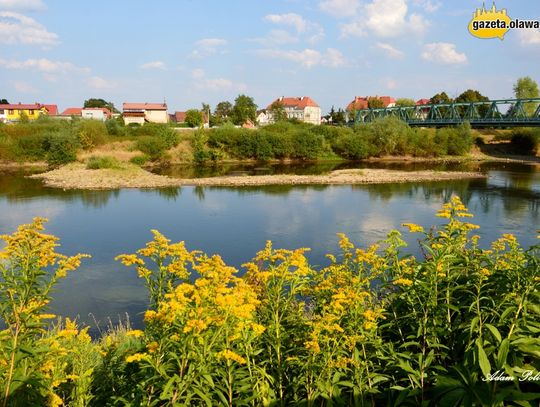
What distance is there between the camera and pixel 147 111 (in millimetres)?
77438

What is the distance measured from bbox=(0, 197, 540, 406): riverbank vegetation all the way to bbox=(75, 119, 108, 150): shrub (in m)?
40.9

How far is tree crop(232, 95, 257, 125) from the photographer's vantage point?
6812 cm

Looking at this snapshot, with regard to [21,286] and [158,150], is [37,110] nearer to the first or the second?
[158,150]

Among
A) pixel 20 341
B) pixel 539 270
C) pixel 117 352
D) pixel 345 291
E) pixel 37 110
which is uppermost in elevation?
pixel 37 110

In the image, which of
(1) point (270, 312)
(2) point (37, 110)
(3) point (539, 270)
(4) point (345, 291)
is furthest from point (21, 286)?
(2) point (37, 110)

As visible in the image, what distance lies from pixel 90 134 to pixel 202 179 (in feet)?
54.9

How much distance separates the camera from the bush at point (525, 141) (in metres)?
50.5

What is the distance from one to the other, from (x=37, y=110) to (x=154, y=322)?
88.6 meters

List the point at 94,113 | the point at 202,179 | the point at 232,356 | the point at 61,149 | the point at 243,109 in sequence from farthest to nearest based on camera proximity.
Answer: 1. the point at 94,113
2. the point at 243,109
3. the point at 61,149
4. the point at 202,179
5. the point at 232,356

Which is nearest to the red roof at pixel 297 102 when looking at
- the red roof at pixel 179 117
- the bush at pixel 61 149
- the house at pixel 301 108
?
the house at pixel 301 108

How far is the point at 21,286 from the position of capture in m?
2.62

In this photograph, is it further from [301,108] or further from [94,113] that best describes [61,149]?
[301,108]

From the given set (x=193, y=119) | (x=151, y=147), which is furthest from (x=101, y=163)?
(x=193, y=119)

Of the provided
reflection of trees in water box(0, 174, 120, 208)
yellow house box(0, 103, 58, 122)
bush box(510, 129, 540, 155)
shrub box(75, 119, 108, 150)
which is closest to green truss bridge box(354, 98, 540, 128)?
bush box(510, 129, 540, 155)
